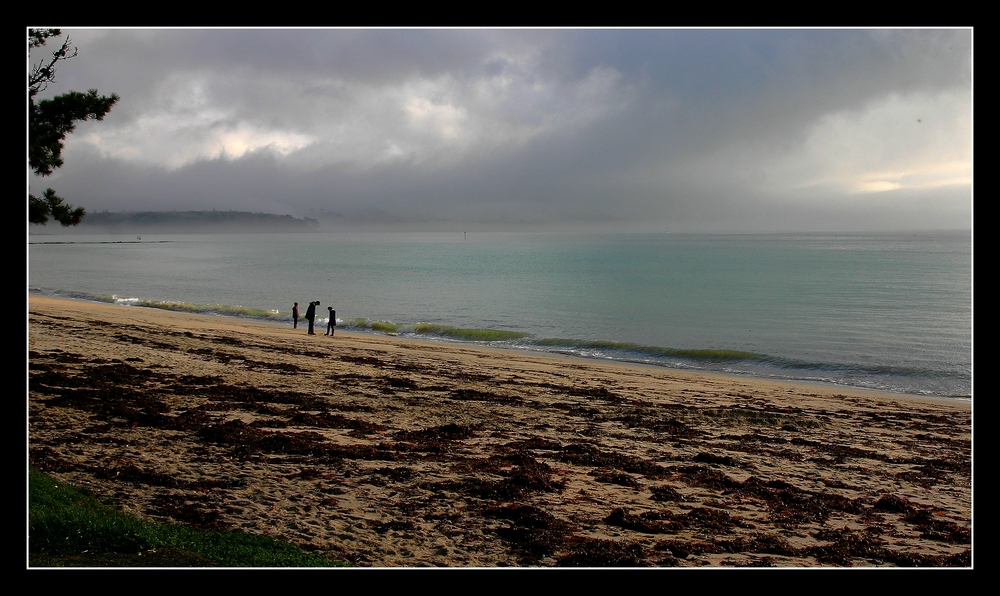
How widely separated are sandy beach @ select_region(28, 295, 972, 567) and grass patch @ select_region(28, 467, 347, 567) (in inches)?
17.4

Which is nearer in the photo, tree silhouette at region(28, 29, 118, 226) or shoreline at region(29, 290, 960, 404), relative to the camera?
tree silhouette at region(28, 29, 118, 226)

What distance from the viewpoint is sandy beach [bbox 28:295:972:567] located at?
6762 mm

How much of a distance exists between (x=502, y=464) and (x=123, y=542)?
17.0ft

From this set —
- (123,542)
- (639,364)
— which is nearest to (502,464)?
(123,542)

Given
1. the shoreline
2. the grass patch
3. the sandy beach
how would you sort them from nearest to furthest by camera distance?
1. the grass patch
2. the sandy beach
3. the shoreline

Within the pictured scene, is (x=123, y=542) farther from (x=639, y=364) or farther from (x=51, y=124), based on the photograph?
(x=639, y=364)

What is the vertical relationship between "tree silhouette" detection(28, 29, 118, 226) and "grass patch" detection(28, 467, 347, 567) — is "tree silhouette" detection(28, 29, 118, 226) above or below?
above

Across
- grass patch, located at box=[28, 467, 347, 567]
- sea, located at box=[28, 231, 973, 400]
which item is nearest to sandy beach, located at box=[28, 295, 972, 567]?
grass patch, located at box=[28, 467, 347, 567]

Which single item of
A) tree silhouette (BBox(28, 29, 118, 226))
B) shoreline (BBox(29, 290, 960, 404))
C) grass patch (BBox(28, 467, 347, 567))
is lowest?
shoreline (BBox(29, 290, 960, 404))

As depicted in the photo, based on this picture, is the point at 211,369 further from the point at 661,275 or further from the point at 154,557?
the point at 661,275

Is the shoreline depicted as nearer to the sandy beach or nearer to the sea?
the sea

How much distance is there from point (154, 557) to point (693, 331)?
32.8 metres

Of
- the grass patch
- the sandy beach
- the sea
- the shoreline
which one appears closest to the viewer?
the grass patch

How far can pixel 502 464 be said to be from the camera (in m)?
9.31
